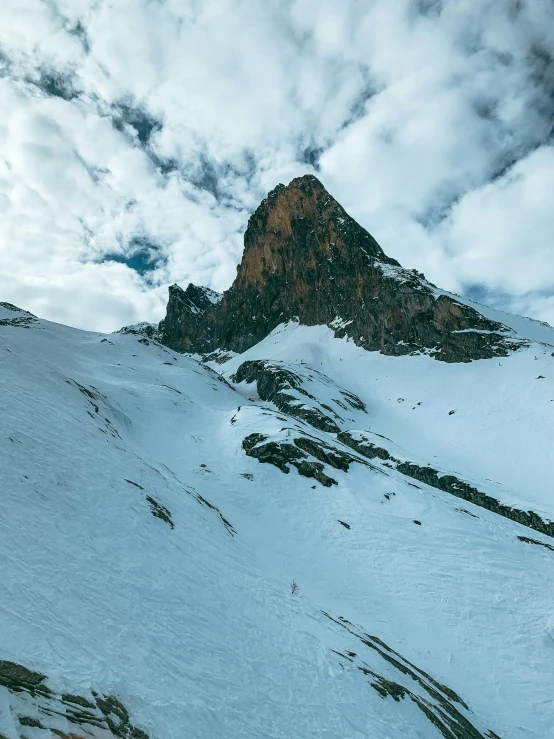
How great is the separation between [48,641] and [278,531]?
15.8 m

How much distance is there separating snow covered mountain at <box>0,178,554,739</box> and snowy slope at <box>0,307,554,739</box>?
0.06m

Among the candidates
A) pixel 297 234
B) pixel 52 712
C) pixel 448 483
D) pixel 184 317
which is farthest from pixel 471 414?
pixel 184 317

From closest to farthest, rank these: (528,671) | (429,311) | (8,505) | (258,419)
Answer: (8,505)
(528,671)
(258,419)
(429,311)

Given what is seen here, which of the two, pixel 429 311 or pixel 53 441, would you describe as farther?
pixel 429 311

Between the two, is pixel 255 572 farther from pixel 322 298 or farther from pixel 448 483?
pixel 322 298

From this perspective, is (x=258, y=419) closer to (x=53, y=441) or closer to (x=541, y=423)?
(x=53, y=441)

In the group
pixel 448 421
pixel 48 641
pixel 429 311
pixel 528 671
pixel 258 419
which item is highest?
pixel 429 311

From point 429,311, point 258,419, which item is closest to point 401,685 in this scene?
point 258,419

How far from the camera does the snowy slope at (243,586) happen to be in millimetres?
6809

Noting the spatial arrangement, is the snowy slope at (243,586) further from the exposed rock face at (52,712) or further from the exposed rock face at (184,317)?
the exposed rock face at (184,317)

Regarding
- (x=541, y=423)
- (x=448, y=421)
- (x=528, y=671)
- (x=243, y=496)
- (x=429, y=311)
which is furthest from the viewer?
(x=429, y=311)

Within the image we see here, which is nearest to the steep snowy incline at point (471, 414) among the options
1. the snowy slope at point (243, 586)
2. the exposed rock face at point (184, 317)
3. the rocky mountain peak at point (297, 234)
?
the snowy slope at point (243, 586)

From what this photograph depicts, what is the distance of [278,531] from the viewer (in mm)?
20938

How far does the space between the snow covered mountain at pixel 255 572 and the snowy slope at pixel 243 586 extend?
→ 0.20 feet
